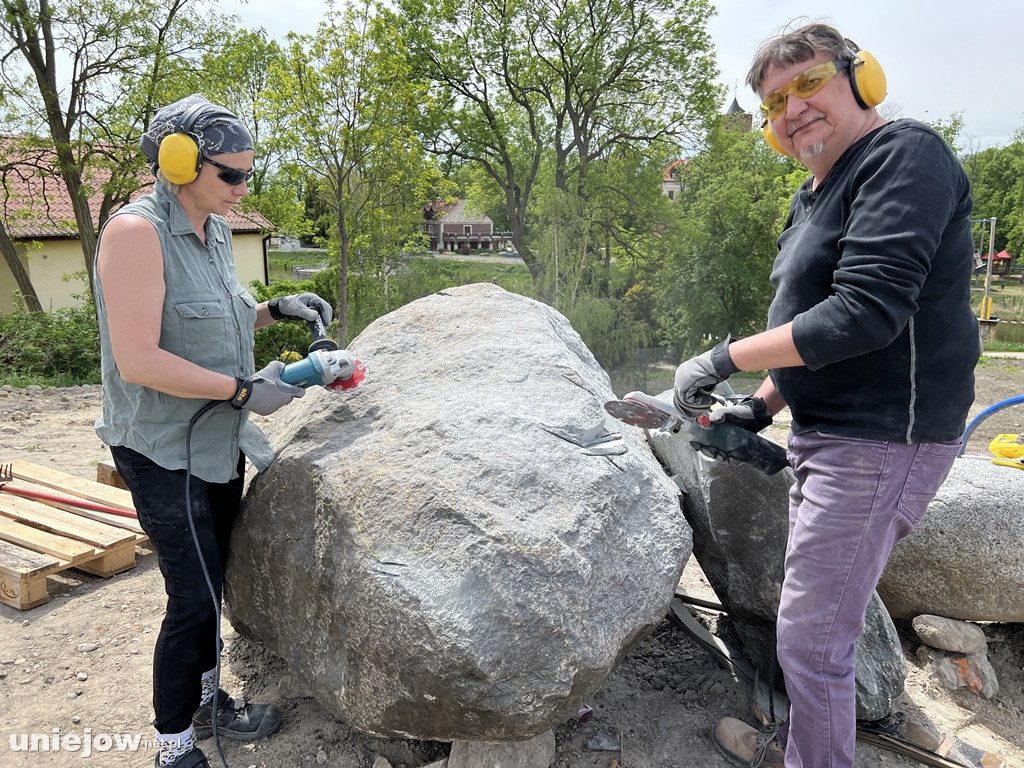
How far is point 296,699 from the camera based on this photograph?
2.90m

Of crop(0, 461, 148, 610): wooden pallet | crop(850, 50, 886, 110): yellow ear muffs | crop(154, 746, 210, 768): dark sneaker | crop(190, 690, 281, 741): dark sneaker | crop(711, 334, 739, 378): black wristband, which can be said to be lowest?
crop(190, 690, 281, 741): dark sneaker

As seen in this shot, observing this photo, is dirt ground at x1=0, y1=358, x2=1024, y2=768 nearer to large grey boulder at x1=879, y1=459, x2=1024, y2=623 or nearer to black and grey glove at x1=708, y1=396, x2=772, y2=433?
large grey boulder at x1=879, y1=459, x2=1024, y2=623

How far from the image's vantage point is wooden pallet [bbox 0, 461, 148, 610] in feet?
12.1

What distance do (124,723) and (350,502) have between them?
143 centimetres

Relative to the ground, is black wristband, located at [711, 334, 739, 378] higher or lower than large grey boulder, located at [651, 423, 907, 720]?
higher

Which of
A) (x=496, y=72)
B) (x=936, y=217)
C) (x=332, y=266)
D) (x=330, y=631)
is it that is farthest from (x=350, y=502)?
(x=496, y=72)

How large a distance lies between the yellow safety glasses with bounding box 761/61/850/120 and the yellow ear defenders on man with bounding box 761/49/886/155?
0.10ft

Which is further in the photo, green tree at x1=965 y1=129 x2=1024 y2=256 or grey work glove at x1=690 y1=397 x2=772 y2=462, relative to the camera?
green tree at x1=965 y1=129 x2=1024 y2=256

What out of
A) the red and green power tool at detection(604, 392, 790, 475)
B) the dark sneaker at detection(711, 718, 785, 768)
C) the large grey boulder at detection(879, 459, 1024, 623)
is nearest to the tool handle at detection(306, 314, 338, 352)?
the red and green power tool at detection(604, 392, 790, 475)

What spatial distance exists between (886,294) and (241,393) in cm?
189

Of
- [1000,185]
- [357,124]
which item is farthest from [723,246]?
[1000,185]

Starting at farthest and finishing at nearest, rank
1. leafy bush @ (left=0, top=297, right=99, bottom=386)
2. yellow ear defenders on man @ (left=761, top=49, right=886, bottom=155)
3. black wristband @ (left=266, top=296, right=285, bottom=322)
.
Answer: leafy bush @ (left=0, top=297, right=99, bottom=386), black wristband @ (left=266, top=296, right=285, bottom=322), yellow ear defenders on man @ (left=761, top=49, right=886, bottom=155)

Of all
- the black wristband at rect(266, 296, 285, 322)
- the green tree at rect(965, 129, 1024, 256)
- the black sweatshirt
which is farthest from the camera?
the green tree at rect(965, 129, 1024, 256)

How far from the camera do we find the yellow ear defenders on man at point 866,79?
6.59ft
